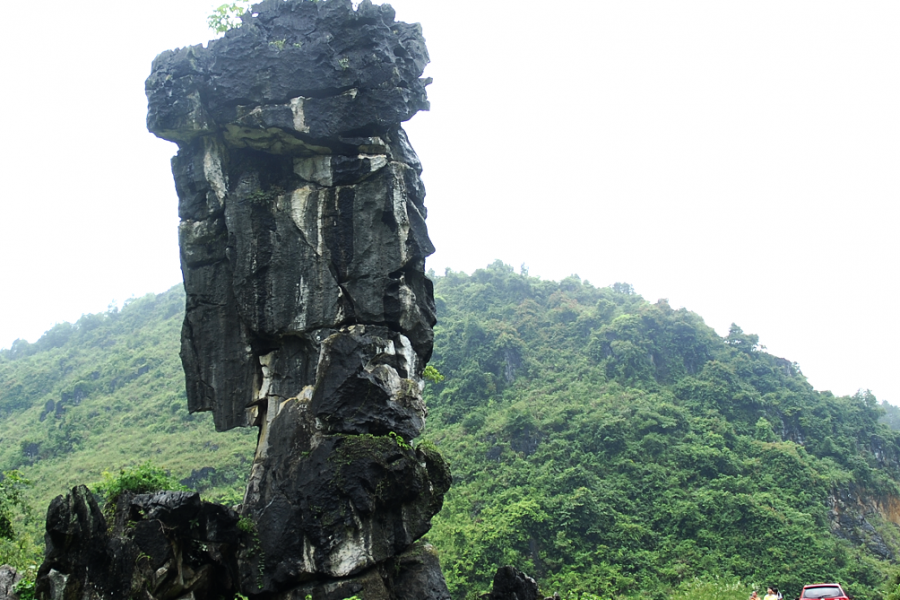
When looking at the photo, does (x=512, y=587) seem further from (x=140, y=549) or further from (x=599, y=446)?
(x=599, y=446)

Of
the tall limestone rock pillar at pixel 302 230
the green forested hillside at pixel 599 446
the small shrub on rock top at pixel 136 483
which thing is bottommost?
the green forested hillside at pixel 599 446

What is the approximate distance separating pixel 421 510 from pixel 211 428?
2802 centimetres

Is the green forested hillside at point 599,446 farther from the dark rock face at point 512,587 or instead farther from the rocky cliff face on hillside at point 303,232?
the dark rock face at point 512,587

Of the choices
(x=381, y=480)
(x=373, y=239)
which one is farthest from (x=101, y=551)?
(x=373, y=239)

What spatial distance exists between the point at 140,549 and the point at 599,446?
83.3 feet

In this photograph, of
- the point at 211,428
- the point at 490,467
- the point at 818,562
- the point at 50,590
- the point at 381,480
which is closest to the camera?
the point at 50,590

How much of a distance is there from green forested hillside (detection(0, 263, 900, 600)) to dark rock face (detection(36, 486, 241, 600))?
4.25 m

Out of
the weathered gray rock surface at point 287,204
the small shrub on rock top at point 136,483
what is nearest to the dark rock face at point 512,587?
the weathered gray rock surface at point 287,204

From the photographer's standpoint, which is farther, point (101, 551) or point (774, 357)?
point (774, 357)

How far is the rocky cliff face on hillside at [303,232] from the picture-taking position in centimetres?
1161

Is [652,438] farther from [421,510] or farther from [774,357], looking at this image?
[421,510]

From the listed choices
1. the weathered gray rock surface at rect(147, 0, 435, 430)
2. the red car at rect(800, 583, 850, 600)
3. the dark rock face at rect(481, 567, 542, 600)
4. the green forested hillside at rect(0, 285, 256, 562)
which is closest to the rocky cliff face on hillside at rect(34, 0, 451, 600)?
the weathered gray rock surface at rect(147, 0, 435, 430)

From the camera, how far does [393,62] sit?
13.1 m

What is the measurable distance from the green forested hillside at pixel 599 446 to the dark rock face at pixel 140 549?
4253mm
